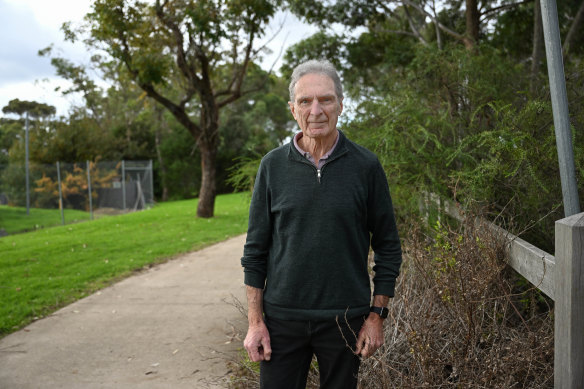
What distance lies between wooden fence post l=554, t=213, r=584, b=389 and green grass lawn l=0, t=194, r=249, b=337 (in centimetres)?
479

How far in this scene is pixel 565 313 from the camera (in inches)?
79.8

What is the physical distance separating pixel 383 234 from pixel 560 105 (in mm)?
1142

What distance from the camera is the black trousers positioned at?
212 cm

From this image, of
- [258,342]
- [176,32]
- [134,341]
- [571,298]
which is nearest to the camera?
[571,298]

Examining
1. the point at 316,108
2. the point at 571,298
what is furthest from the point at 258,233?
the point at 571,298

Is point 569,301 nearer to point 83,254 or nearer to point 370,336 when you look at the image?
point 370,336

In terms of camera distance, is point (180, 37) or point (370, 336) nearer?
point (370, 336)

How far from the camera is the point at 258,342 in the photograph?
2193mm

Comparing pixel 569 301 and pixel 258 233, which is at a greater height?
pixel 258 233

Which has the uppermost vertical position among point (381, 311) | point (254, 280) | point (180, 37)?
point (180, 37)

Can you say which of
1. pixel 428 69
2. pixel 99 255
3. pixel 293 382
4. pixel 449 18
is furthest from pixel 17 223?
pixel 293 382

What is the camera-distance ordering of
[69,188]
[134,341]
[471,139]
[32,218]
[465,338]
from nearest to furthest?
[465,338] < [471,139] < [134,341] < [32,218] < [69,188]

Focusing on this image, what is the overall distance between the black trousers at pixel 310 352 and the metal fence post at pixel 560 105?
1.25m

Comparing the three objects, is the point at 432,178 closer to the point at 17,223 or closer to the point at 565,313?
the point at 565,313
